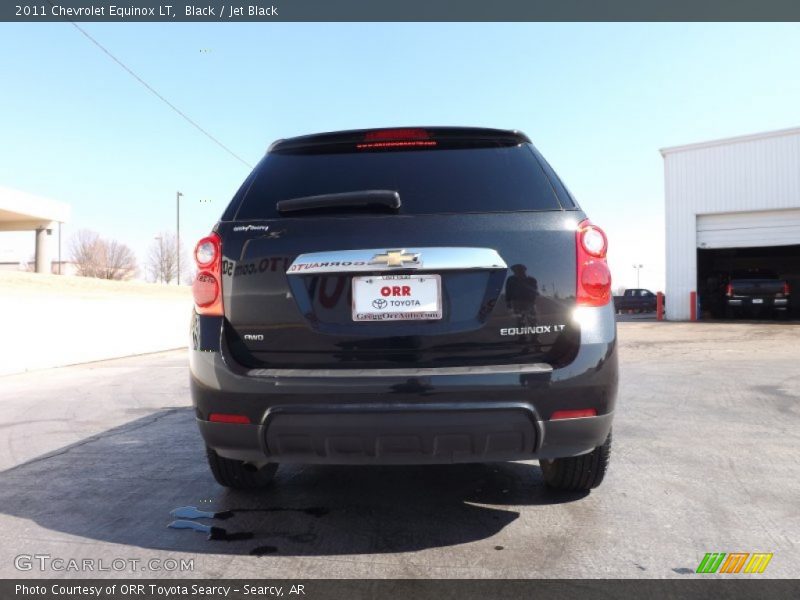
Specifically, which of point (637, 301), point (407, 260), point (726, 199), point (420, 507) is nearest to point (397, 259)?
point (407, 260)

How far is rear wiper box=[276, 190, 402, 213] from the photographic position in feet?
8.23

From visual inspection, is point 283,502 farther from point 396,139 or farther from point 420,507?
point 396,139

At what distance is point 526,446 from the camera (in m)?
2.32

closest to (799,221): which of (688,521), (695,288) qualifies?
(695,288)

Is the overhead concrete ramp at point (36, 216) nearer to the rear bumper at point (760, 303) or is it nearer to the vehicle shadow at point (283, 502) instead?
the vehicle shadow at point (283, 502)

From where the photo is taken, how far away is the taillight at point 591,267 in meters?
2.43

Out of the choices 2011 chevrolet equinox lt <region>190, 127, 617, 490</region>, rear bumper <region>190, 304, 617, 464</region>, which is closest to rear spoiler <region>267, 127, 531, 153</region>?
2011 chevrolet equinox lt <region>190, 127, 617, 490</region>

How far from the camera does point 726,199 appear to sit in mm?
20125

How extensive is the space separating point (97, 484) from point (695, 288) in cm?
2117

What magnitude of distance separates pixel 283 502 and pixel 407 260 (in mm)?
1559

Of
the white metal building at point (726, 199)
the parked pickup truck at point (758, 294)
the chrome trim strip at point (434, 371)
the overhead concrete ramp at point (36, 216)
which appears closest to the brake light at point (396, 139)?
the chrome trim strip at point (434, 371)

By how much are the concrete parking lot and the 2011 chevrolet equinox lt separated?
425 millimetres

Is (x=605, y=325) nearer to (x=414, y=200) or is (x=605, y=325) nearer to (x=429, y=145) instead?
(x=414, y=200)

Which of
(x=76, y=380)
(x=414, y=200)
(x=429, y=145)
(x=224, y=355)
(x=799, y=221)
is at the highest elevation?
(x=799, y=221)
